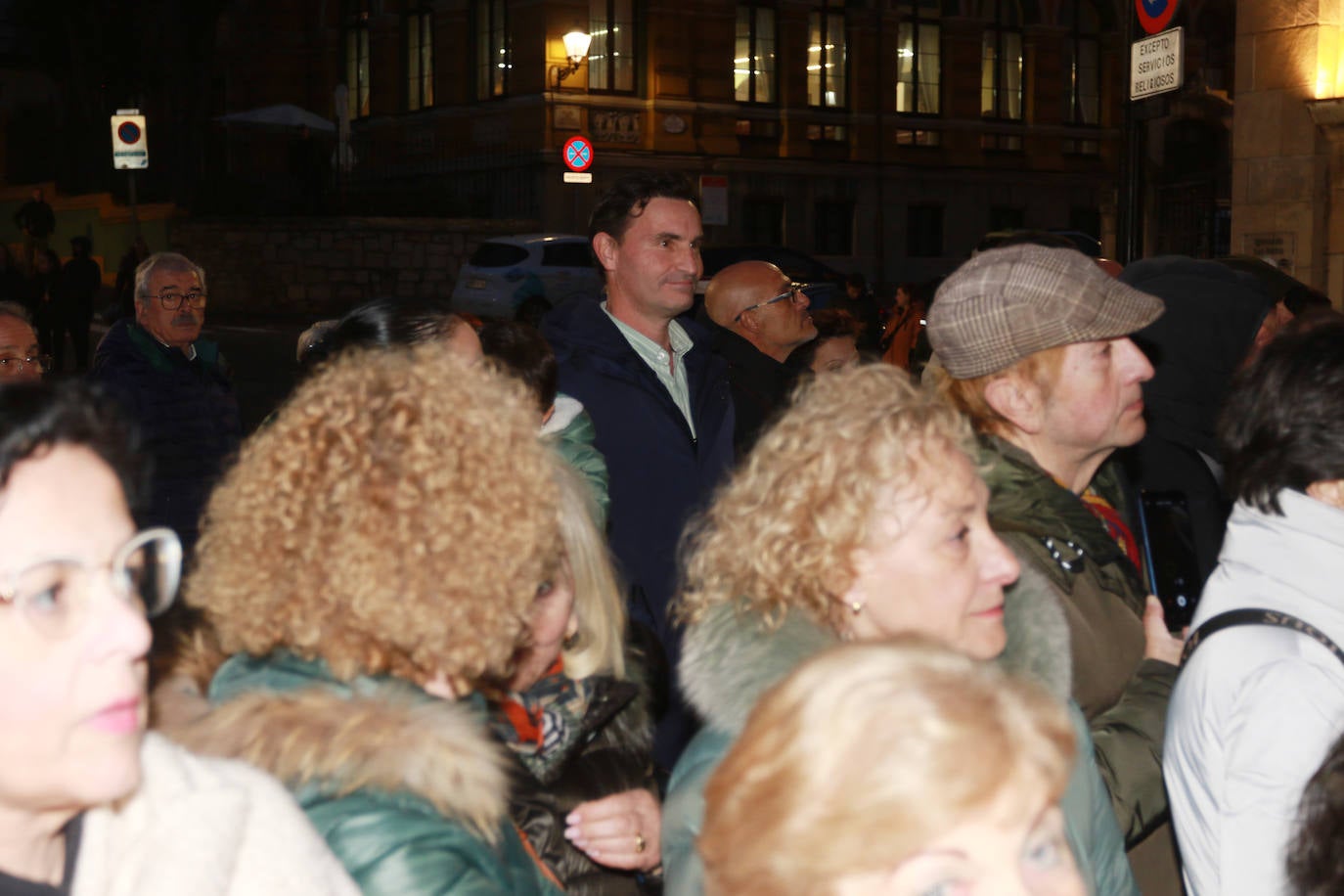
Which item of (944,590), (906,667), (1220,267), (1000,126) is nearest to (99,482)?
(906,667)

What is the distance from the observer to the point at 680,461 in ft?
16.0

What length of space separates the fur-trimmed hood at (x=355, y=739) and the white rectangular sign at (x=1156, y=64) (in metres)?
7.97

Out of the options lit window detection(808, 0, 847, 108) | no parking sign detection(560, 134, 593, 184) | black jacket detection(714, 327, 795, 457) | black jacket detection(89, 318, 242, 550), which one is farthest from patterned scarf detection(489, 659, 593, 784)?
lit window detection(808, 0, 847, 108)

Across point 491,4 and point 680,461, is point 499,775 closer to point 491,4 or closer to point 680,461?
point 680,461

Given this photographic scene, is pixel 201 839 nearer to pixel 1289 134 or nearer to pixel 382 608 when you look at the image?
pixel 382 608

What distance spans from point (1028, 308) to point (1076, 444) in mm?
330

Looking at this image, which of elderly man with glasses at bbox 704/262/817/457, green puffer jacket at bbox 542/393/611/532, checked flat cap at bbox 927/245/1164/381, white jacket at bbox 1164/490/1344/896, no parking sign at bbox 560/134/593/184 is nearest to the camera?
white jacket at bbox 1164/490/1344/896

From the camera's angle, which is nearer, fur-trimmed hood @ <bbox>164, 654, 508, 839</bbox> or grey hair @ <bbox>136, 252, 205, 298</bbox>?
fur-trimmed hood @ <bbox>164, 654, 508, 839</bbox>

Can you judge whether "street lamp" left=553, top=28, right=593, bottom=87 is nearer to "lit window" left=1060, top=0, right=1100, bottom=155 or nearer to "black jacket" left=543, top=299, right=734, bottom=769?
"lit window" left=1060, top=0, right=1100, bottom=155

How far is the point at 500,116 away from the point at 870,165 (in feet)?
27.5

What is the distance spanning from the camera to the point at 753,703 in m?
2.17

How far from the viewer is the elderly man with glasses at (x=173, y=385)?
6535 millimetres

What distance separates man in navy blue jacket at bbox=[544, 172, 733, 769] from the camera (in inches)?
185

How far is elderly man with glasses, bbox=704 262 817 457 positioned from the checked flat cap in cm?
309
